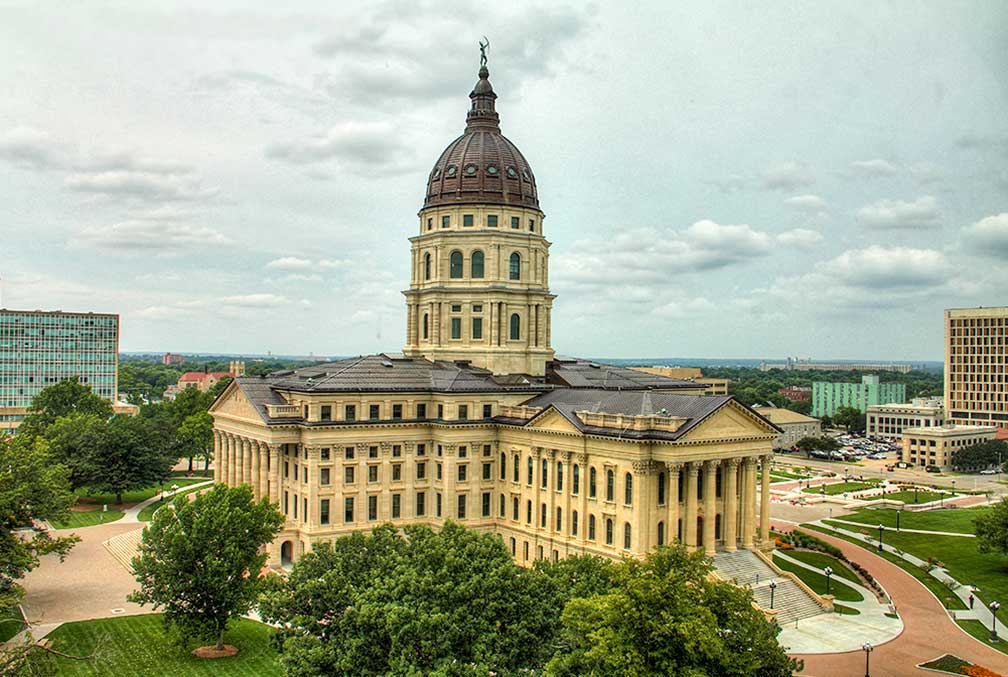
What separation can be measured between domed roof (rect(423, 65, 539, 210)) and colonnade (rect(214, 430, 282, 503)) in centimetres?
3398

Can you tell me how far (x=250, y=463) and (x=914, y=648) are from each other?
6425cm

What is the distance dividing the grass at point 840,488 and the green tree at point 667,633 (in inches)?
4072

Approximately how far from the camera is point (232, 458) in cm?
9431

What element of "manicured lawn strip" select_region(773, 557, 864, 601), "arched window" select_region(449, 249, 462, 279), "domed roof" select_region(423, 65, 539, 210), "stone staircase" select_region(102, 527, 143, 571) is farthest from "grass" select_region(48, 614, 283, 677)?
"domed roof" select_region(423, 65, 539, 210)

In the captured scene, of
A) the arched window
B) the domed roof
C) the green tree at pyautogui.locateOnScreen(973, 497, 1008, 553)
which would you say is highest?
the domed roof

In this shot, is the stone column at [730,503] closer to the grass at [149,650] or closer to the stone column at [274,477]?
the grass at [149,650]

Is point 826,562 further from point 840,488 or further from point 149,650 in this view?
point 149,650

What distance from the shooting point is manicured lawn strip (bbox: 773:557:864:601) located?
74.5m

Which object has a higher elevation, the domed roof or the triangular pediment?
the domed roof

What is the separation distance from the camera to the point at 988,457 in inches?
6673

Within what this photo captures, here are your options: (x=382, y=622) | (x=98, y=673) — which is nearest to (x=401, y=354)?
(x=98, y=673)

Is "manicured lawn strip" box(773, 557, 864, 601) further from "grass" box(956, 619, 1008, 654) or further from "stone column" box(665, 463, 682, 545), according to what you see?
"stone column" box(665, 463, 682, 545)

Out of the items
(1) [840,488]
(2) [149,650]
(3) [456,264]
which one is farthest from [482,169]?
(1) [840,488]

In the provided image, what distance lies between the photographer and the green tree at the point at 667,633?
127 feet
